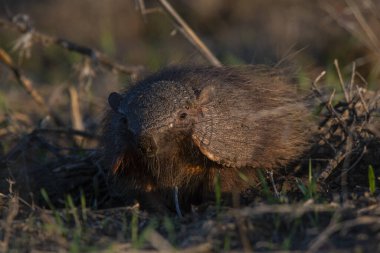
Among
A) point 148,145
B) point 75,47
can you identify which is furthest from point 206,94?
point 75,47

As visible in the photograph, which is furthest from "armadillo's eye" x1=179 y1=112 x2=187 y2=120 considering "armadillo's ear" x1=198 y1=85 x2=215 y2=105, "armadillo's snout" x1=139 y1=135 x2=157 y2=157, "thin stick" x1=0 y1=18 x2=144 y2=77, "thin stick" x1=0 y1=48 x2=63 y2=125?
"thin stick" x1=0 y1=48 x2=63 y2=125

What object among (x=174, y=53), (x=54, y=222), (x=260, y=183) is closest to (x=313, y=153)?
(x=260, y=183)

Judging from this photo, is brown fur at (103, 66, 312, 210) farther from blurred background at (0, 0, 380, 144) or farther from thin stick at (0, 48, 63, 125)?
blurred background at (0, 0, 380, 144)

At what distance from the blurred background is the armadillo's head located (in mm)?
3698

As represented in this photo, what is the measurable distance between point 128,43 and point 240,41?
2184 millimetres

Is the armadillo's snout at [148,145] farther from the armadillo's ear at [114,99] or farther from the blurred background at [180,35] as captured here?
the blurred background at [180,35]

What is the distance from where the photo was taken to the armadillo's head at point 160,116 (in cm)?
461

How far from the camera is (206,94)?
15.8 ft

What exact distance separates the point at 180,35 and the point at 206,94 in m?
6.58

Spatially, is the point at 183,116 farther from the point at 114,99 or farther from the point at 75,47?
the point at 75,47

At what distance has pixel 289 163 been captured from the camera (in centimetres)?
533

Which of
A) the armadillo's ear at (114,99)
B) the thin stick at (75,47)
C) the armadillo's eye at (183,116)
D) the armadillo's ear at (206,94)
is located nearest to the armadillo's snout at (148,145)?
the armadillo's eye at (183,116)

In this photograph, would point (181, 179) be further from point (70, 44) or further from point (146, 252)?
point (70, 44)

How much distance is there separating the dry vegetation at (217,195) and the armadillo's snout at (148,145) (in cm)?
37
